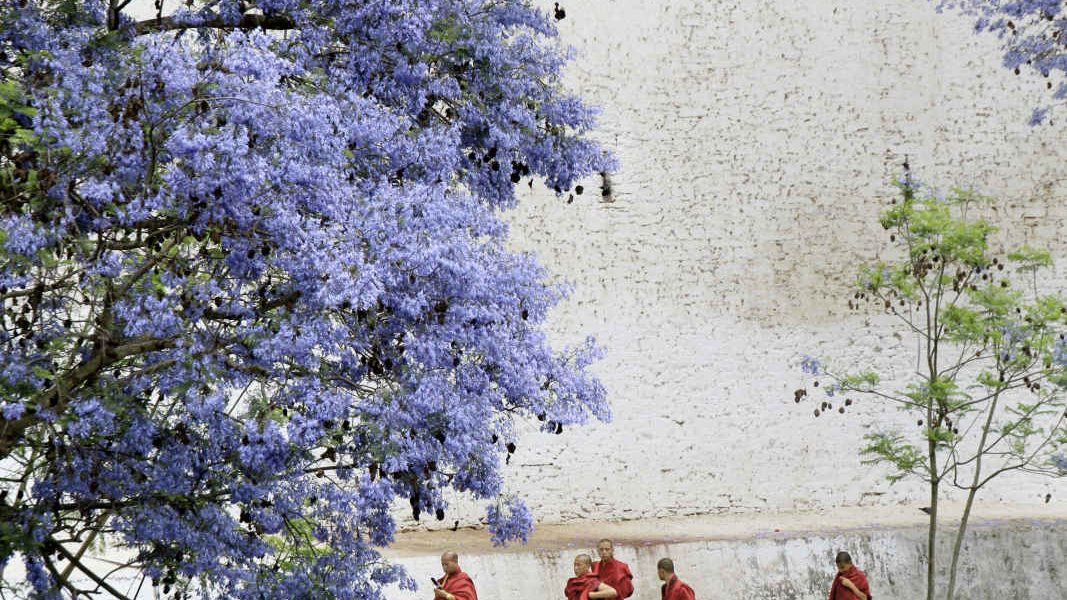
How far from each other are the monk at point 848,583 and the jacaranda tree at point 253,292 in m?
3.95

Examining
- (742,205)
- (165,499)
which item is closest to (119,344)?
(165,499)

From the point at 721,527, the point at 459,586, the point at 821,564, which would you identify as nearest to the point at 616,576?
the point at 459,586

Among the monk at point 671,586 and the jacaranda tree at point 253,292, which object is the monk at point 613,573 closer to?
the monk at point 671,586

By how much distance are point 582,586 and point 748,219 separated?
20.4 feet

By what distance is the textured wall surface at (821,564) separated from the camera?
1331cm

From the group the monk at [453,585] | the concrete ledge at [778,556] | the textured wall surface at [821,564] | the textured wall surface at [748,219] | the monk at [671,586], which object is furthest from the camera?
the textured wall surface at [748,219]

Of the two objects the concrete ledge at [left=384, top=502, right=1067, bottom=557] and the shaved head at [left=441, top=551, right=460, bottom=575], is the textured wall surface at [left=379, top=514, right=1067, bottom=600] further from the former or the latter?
the shaved head at [left=441, top=551, right=460, bottom=575]

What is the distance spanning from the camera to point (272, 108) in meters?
6.37

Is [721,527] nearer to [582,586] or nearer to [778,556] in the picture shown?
[778,556]

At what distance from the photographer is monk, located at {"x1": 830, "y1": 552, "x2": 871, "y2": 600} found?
10.9 meters

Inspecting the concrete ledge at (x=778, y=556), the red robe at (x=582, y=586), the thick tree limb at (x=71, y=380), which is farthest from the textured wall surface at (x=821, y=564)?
the thick tree limb at (x=71, y=380)

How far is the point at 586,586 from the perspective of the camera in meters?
10.6

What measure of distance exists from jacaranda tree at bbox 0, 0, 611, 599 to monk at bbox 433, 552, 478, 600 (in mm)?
1717

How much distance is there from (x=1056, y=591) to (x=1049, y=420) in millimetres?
2657
